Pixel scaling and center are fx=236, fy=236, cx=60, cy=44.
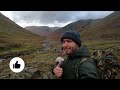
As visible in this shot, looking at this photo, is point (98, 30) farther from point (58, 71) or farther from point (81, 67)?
point (81, 67)

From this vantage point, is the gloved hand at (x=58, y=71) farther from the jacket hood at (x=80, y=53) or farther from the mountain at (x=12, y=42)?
the mountain at (x=12, y=42)

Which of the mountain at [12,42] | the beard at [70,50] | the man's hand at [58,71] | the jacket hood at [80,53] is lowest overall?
the man's hand at [58,71]

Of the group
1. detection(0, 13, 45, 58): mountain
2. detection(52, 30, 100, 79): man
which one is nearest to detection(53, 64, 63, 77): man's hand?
detection(52, 30, 100, 79): man

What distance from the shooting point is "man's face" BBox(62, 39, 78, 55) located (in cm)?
244

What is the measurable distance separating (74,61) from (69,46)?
0.18 metres

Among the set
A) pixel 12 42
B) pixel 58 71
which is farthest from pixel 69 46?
pixel 12 42

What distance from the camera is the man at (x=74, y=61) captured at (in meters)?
Answer: 2.15

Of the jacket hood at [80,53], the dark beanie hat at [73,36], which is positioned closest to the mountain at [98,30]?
the dark beanie hat at [73,36]

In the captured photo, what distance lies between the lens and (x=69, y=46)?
2455 mm

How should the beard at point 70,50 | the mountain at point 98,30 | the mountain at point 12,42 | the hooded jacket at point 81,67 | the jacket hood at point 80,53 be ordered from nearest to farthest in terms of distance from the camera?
1. the hooded jacket at point 81,67
2. the jacket hood at point 80,53
3. the beard at point 70,50
4. the mountain at point 98,30
5. the mountain at point 12,42

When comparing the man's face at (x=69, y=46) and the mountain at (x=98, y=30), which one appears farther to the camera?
the mountain at (x=98, y=30)
